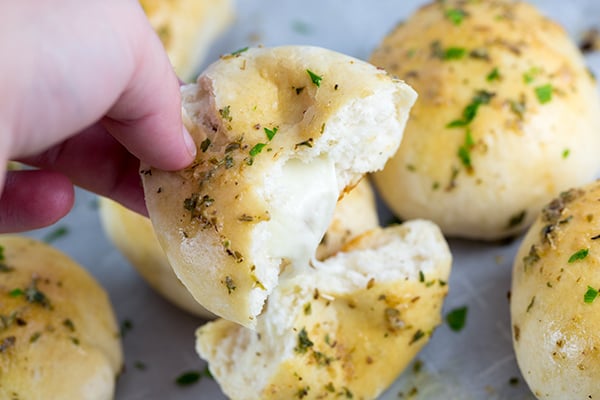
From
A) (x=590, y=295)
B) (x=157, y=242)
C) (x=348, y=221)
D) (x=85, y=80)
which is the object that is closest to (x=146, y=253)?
(x=157, y=242)

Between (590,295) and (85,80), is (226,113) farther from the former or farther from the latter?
(590,295)

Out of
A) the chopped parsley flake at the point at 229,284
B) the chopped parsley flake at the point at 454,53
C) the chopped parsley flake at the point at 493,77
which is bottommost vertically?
the chopped parsley flake at the point at 229,284

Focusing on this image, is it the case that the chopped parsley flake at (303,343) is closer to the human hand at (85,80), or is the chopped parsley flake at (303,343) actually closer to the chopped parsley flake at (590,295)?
the human hand at (85,80)

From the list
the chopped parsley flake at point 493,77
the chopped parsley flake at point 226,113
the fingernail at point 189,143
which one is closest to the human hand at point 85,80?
the fingernail at point 189,143

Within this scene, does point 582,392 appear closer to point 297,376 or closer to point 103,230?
point 297,376

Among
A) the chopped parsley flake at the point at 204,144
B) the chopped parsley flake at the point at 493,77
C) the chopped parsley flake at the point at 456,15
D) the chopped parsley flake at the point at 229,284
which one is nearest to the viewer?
the chopped parsley flake at the point at 229,284

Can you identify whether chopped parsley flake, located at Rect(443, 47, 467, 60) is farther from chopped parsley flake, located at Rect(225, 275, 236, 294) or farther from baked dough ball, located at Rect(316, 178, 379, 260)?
chopped parsley flake, located at Rect(225, 275, 236, 294)
